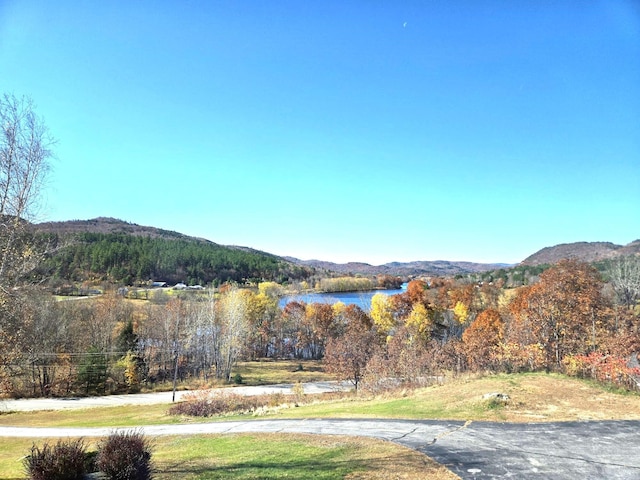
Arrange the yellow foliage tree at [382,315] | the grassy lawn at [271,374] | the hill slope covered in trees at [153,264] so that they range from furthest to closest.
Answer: the hill slope covered in trees at [153,264]
the yellow foliage tree at [382,315]
the grassy lawn at [271,374]

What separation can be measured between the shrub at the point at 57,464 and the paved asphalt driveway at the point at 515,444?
7659 mm

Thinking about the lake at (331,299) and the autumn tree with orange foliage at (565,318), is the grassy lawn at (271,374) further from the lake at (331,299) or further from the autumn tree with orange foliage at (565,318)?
the autumn tree with orange foliage at (565,318)

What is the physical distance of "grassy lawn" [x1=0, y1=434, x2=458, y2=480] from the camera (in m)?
8.68

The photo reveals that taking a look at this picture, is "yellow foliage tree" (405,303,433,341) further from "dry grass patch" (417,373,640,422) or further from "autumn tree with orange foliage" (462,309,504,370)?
"dry grass patch" (417,373,640,422)

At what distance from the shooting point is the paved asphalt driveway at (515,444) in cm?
896

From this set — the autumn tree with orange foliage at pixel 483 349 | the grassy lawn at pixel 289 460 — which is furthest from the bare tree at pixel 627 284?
the grassy lawn at pixel 289 460

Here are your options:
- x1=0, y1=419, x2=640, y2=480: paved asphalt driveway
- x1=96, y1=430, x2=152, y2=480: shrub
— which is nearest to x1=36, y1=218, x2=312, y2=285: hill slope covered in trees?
x1=0, y1=419, x2=640, y2=480: paved asphalt driveway

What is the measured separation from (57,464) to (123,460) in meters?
1.24

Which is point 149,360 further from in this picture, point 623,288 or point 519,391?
point 623,288

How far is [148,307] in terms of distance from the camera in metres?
61.3

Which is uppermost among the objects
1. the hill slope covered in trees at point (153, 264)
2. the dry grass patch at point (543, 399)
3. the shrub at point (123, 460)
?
the hill slope covered in trees at point (153, 264)

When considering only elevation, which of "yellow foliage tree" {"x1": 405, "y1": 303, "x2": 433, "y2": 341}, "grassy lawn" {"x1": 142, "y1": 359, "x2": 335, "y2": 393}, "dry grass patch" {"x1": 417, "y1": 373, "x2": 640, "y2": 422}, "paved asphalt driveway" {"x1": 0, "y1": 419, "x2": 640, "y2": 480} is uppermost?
"paved asphalt driveway" {"x1": 0, "y1": 419, "x2": 640, "y2": 480}

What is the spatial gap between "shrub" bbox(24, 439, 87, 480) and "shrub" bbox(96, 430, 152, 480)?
402 mm

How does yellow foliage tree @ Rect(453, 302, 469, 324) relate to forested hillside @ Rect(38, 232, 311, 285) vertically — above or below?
below
